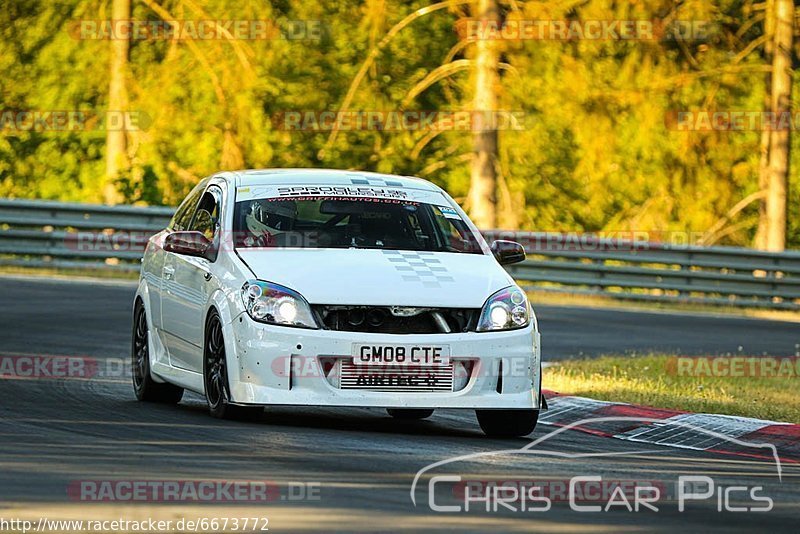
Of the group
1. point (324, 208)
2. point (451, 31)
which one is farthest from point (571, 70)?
point (324, 208)

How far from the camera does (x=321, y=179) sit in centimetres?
1257

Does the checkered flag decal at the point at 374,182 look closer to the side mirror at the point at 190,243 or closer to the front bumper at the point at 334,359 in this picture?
the side mirror at the point at 190,243

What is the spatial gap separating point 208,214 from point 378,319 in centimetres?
217

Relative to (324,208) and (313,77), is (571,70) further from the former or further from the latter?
(324,208)

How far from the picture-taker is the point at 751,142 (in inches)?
1613

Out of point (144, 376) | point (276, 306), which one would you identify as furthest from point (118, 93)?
point (276, 306)

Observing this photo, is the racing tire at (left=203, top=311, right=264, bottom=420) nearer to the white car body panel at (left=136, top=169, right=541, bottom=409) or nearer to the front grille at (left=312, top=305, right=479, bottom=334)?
the white car body panel at (left=136, top=169, right=541, bottom=409)

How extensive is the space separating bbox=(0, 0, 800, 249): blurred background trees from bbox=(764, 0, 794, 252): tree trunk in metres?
0.04

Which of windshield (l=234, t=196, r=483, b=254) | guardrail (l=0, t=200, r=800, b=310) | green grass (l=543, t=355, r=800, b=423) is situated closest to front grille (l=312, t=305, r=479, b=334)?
windshield (l=234, t=196, r=483, b=254)

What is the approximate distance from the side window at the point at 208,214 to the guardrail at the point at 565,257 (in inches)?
502

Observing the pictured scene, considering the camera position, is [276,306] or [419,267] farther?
[419,267]

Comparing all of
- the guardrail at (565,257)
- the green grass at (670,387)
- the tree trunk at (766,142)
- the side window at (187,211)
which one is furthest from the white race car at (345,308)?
the tree trunk at (766,142)

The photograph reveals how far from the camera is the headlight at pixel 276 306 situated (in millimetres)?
10922

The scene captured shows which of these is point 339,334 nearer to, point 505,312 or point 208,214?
point 505,312
